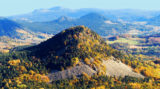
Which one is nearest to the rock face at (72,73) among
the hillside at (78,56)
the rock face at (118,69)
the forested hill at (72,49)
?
the hillside at (78,56)

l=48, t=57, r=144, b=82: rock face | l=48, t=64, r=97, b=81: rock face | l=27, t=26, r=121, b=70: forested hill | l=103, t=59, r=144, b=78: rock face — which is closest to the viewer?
l=48, t=64, r=97, b=81: rock face

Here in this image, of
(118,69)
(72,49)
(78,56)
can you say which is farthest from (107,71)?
(72,49)

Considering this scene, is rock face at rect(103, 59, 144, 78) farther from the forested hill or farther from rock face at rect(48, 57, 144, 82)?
the forested hill

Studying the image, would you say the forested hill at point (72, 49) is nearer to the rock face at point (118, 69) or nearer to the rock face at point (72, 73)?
the rock face at point (72, 73)

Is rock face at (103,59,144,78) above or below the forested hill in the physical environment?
below

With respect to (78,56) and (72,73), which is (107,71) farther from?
(72,73)

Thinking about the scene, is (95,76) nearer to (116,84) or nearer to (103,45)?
(116,84)

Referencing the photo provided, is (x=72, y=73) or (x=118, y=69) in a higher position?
(x=72, y=73)

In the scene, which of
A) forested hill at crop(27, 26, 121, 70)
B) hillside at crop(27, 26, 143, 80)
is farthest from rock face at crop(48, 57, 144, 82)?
forested hill at crop(27, 26, 121, 70)

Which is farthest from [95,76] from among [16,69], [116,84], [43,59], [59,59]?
[16,69]
